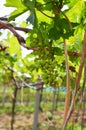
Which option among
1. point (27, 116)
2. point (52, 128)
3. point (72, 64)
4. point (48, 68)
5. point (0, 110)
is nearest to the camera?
point (48, 68)

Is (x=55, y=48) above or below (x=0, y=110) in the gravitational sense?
above

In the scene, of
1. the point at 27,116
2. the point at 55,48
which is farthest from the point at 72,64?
the point at 27,116

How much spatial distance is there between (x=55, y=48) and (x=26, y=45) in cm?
6

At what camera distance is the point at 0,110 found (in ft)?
31.7

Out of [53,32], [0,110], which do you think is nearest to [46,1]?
[53,32]

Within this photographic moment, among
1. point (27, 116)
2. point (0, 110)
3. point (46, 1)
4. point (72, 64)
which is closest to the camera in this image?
point (46, 1)

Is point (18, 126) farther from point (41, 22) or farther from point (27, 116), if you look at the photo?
point (41, 22)

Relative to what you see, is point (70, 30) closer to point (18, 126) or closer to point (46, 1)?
point (46, 1)

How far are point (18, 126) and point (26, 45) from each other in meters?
6.50

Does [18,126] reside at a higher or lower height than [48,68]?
lower

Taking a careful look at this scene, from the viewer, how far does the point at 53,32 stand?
510 mm

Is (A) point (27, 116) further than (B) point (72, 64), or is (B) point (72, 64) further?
(A) point (27, 116)

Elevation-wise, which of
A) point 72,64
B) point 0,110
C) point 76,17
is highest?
point 76,17

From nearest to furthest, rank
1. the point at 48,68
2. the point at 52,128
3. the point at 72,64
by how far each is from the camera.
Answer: the point at 48,68 < the point at 72,64 < the point at 52,128
